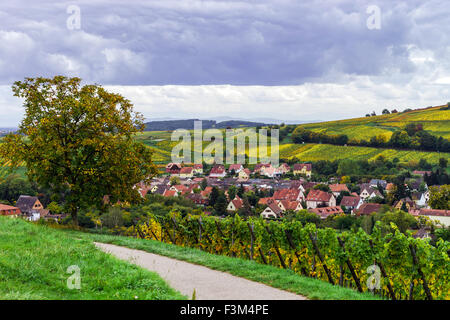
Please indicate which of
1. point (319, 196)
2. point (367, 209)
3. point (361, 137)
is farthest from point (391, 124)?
point (367, 209)

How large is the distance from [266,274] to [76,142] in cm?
1414

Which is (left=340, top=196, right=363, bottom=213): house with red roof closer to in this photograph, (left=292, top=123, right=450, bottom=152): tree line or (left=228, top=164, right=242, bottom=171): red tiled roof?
(left=292, top=123, right=450, bottom=152): tree line

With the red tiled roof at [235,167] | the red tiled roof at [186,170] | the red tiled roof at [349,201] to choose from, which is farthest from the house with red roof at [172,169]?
the red tiled roof at [349,201]

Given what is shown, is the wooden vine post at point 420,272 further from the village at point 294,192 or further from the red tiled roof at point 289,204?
the red tiled roof at point 289,204

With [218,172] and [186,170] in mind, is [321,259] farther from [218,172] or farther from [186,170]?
[218,172]

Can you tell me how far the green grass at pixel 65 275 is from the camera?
26.6ft

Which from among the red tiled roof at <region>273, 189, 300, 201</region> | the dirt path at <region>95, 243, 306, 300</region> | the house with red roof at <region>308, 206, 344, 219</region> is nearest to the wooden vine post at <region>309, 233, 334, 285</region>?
the dirt path at <region>95, 243, 306, 300</region>

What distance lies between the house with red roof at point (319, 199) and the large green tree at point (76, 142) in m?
74.2

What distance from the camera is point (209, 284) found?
33.6 feet

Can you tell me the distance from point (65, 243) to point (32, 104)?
38.5ft

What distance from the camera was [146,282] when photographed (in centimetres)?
894

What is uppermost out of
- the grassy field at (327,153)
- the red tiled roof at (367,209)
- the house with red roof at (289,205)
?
the grassy field at (327,153)

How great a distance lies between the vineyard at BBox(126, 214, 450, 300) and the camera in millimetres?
10383
